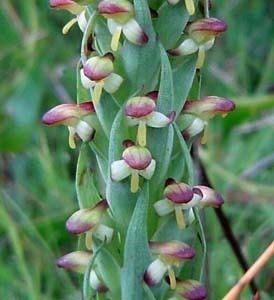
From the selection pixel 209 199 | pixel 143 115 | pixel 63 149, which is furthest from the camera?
pixel 63 149

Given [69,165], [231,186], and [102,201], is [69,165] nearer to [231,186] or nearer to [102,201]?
[231,186]

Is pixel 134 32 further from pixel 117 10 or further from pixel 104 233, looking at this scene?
pixel 104 233

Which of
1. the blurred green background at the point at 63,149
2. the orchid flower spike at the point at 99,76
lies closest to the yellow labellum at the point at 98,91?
the orchid flower spike at the point at 99,76

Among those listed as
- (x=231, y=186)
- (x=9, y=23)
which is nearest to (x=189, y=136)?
(x=231, y=186)

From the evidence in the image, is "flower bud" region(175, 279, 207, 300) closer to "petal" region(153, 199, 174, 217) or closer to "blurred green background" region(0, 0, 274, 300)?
"petal" region(153, 199, 174, 217)

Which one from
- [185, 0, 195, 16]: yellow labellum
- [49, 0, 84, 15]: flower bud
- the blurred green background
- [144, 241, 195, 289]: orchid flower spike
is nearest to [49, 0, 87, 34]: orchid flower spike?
[49, 0, 84, 15]: flower bud

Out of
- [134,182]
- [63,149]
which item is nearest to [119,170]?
[134,182]
